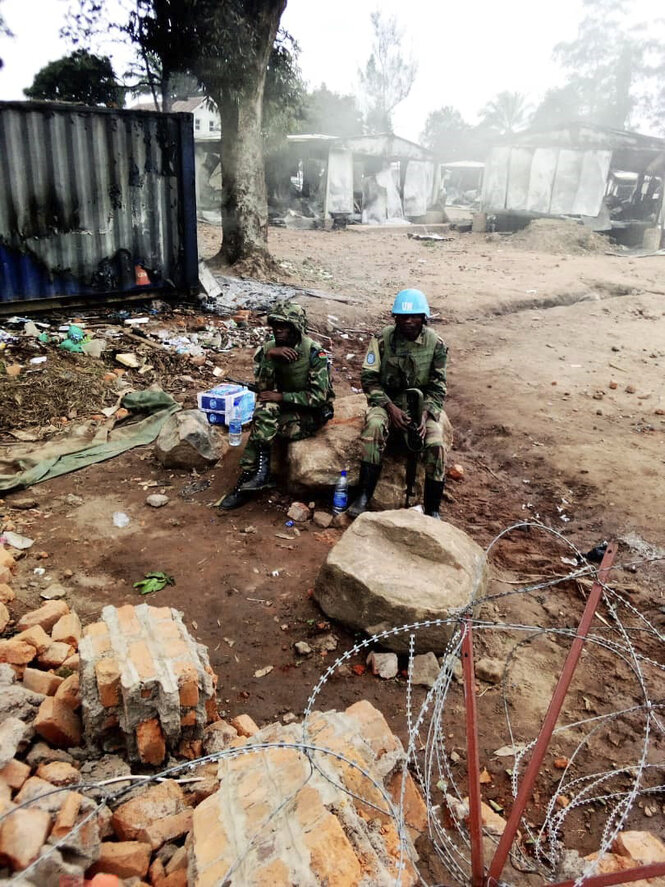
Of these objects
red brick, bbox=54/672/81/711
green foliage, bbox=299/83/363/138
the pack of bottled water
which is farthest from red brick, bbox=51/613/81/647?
green foliage, bbox=299/83/363/138

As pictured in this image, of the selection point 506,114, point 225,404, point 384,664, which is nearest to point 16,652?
point 384,664

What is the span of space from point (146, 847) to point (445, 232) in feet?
83.1

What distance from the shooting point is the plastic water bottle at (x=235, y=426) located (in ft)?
18.7

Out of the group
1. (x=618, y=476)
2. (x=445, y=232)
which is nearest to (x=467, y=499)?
(x=618, y=476)

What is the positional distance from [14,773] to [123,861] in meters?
0.49

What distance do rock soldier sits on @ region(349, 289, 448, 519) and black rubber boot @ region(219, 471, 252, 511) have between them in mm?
846

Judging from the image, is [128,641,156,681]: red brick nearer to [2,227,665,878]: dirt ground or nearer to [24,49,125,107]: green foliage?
[2,227,665,878]: dirt ground

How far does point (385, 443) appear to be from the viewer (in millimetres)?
4727

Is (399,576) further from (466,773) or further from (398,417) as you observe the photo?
(398,417)

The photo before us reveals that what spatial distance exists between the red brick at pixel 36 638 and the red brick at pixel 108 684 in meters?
0.67

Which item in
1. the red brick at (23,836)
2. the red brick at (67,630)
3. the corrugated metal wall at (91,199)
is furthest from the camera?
the corrugated metal wall at (91,199)

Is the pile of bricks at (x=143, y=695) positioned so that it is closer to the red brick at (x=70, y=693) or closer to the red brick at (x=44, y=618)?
the red brick at (x=70, y=693)

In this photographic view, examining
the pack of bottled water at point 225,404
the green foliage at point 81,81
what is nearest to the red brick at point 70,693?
the pack of bottled water at point 225,404

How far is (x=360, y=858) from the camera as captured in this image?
180cm
